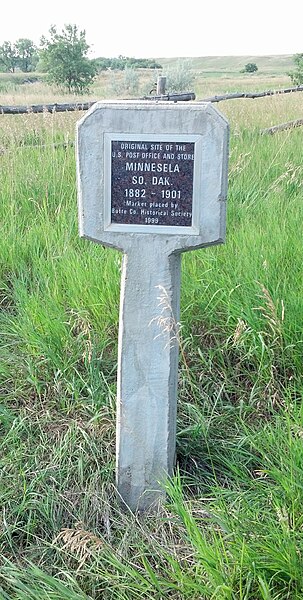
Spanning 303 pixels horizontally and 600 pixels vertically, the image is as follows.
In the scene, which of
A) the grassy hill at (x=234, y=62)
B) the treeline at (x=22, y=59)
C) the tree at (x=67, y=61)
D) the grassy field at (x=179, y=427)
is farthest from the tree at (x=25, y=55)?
the grassy field at (x=179, y=427)

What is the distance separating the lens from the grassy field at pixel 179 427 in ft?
6.34

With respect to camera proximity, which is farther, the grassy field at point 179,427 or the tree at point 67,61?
the tree at point 67,61

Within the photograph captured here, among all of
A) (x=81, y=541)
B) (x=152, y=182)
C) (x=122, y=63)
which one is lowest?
(x=81, y=541)

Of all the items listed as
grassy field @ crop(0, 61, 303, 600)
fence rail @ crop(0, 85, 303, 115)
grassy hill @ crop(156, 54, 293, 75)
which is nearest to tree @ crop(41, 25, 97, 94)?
fence rail @ crop(0, 85, 303, 115)

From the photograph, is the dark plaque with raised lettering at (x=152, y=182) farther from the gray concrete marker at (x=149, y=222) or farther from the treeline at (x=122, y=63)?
the treeline at (x=122, y=63)

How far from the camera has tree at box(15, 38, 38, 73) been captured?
80988 millimetres

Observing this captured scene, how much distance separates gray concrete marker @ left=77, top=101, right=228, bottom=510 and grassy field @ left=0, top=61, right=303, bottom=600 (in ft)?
0.49

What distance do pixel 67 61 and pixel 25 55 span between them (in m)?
50.3

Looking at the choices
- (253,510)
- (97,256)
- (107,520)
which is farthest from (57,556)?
(97,256)

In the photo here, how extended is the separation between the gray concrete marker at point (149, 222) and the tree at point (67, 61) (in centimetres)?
3601

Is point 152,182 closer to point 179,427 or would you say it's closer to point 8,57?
point 179,427

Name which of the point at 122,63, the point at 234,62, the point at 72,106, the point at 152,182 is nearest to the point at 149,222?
the point at 152,182

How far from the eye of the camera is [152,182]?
7.03ft

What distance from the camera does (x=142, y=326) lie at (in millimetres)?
2316
